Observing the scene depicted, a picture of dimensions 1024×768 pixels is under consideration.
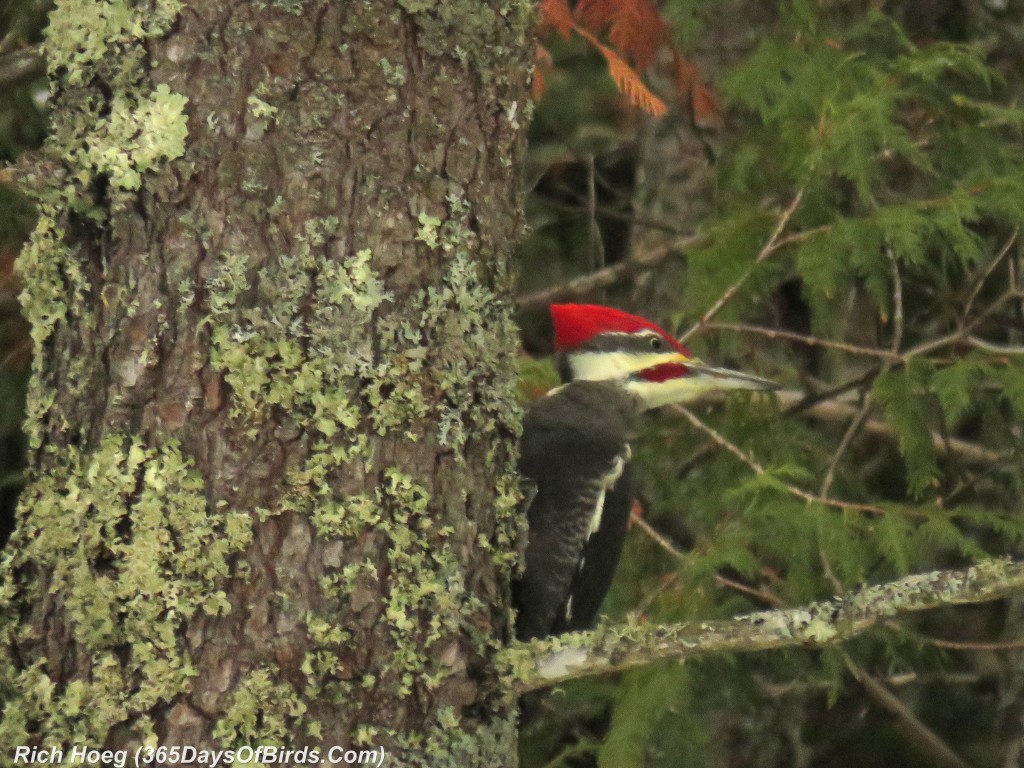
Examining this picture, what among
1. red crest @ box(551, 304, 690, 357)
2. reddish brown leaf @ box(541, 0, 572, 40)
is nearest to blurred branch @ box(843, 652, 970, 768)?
red crest @ box(551, 304, 690, 357)

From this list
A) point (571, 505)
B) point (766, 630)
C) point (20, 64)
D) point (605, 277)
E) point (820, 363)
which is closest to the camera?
point (766, 630)

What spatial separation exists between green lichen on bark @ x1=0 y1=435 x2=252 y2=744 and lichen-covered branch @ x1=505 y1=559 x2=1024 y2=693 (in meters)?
0.44

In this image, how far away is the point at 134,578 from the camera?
183 cm

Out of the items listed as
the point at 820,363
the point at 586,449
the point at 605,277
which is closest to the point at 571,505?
the point at 586,449

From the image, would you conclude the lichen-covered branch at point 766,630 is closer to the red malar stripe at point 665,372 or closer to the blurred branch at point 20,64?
the red malar stripe at point 665,372

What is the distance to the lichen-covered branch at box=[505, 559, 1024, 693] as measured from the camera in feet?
5.44

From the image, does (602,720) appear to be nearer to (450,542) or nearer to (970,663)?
(970,663)

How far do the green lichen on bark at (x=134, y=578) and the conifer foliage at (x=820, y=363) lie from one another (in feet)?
3.14

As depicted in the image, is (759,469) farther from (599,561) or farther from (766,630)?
(766,630)

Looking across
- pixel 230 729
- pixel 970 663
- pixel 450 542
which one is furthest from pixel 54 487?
pixel 970 663

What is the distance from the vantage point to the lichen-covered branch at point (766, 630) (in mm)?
1658

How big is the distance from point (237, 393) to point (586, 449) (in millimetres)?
1058

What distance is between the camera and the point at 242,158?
1.87 metres

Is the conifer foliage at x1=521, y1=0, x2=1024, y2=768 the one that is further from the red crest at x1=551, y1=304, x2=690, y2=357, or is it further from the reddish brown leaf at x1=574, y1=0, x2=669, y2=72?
the red crest at x1=551, y1=304, x2=690, y2=357
